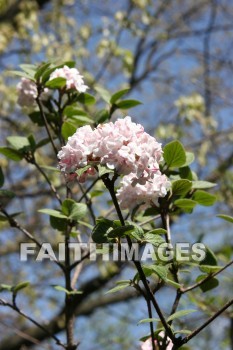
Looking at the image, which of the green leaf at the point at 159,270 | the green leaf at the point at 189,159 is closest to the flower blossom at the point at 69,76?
the green leaf at the point at 189,159

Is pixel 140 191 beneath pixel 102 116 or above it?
beneath

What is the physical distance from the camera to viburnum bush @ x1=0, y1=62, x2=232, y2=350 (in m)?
0.89

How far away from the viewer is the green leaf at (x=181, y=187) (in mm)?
1146

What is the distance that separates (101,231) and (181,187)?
285 mm

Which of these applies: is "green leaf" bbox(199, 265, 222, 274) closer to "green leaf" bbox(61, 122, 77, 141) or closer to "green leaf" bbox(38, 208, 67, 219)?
"green leaf" bbox(38, 208, 67, 219)

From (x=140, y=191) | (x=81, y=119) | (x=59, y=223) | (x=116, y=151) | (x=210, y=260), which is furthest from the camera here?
(x=81, y=119)

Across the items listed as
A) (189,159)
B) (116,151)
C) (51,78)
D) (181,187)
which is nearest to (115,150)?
(116,151)

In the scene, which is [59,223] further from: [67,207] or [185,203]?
[185,203]

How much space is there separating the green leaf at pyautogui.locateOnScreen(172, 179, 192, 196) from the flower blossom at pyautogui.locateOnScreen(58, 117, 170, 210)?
0.22 meters

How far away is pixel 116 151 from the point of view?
87 centimetres

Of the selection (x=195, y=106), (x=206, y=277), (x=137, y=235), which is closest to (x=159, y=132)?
(x=195, y=106)

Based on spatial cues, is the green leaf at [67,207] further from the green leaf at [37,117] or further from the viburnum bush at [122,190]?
the green leaf at [37,117]

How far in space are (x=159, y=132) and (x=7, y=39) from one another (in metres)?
1.33

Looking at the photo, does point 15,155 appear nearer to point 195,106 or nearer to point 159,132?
point 159,132
